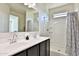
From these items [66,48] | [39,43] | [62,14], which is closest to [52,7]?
[62,14]

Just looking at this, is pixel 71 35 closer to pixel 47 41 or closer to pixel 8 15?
pixel 47 41

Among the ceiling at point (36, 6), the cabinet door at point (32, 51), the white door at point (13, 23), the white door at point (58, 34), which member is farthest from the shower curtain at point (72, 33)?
the white door at point (13, 23)

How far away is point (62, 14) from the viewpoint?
6.19 ft

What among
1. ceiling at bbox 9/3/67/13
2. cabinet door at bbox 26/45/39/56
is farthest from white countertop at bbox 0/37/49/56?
ceiling at bbox 9/3/67/13

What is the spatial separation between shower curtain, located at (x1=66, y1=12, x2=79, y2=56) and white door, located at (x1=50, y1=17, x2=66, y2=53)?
10cm

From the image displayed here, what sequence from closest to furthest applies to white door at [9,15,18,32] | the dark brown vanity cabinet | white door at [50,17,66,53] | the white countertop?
the white countertop < the dark brown vanity cabinet < white door at [9,15,18,32] < white door at [50,17,66,53]

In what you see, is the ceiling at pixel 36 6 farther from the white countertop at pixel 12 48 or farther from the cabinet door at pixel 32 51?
the cabinet door at pixel 32 51

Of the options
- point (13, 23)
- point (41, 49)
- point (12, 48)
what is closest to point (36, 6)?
point (13, 23)

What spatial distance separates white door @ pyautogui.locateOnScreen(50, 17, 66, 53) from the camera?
1885mm

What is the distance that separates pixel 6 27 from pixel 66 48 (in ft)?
3.85

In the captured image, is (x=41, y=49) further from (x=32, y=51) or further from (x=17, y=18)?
(x=17, y=18)

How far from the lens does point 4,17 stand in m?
1.63

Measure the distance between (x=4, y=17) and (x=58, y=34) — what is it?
99cm

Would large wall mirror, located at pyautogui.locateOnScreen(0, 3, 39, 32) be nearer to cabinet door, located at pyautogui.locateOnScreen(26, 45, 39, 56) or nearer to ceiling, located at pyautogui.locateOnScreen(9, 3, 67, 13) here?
ceiling, located at pyautogui.locateOnScreen(9, 3, 67, 13)
